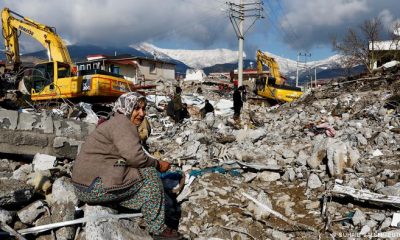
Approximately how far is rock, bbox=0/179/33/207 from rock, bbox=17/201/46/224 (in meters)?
0.10

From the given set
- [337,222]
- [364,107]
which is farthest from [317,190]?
[364,107]

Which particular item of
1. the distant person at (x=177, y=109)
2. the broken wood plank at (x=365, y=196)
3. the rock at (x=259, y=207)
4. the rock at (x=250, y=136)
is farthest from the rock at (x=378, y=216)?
the distant person at (x=177, y=109)

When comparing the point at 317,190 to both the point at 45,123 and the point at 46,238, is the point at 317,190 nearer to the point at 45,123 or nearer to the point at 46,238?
the point at 46,238

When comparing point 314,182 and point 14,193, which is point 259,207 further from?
point 14,193

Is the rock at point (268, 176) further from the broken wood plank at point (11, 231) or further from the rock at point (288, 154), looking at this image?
the broken wood plank at point (11, 231)

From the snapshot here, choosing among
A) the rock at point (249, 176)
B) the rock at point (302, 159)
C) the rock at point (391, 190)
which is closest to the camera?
the rock at point (391, 190)

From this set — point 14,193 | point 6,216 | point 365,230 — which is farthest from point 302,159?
point 6,216

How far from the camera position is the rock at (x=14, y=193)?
335 centimetres

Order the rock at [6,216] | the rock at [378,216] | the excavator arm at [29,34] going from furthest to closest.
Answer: the excavator arm at [29,34] < the rock at [378,216] < the rock at [6,216]

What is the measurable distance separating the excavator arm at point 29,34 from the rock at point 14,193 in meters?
11.6

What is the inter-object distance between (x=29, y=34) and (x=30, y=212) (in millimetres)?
13070

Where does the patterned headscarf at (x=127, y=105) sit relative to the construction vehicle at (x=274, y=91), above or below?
below

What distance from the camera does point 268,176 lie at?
17.5 feet

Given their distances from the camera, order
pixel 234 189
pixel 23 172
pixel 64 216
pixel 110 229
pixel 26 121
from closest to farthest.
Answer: pixel 110 229, pixel 64 216, pixel 23 172, pixel 26 121, pixel 234 189
